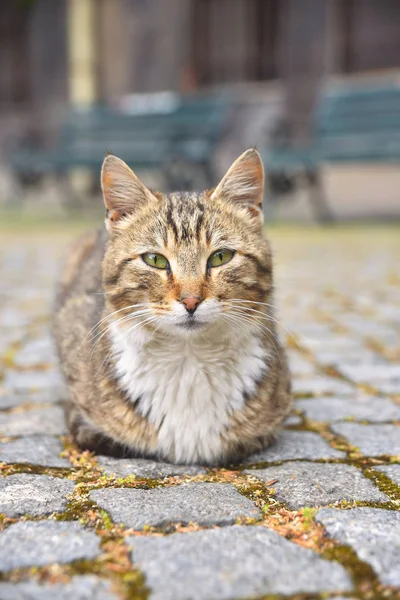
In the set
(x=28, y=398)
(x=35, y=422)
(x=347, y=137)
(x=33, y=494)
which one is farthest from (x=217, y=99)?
(x=33, y=494)

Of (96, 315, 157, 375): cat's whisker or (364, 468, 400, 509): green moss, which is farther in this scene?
(96, 315, 157, 375): cat's whisker

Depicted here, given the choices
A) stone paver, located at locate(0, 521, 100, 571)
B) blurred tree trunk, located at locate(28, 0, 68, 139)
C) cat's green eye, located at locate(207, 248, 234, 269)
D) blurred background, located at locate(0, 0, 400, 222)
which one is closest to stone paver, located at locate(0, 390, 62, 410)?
cat's green eye, located at locate(207, 248, 234, 269)

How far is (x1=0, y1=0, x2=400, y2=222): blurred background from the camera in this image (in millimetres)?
10461

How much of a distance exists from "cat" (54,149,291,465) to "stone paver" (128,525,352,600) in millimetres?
600

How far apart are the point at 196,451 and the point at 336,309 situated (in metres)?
2.97

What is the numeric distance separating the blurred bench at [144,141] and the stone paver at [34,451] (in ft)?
25.9

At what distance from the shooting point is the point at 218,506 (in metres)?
2.05

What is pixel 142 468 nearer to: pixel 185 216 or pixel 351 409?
pixel 185 216

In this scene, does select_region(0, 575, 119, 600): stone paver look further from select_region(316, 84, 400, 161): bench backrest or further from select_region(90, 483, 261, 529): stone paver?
select_region(316, 84, 400, 161): bench backrest

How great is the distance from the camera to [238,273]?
7.95 ft

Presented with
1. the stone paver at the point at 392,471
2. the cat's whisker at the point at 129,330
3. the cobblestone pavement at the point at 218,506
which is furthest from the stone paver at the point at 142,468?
the stone paver at the point at 392,471

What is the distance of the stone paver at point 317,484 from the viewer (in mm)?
2133

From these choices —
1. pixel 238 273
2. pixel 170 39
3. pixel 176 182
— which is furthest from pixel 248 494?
pixel 170 39

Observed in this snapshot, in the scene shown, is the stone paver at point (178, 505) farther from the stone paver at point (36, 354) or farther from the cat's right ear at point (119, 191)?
the stone paver at point (36, 354)
